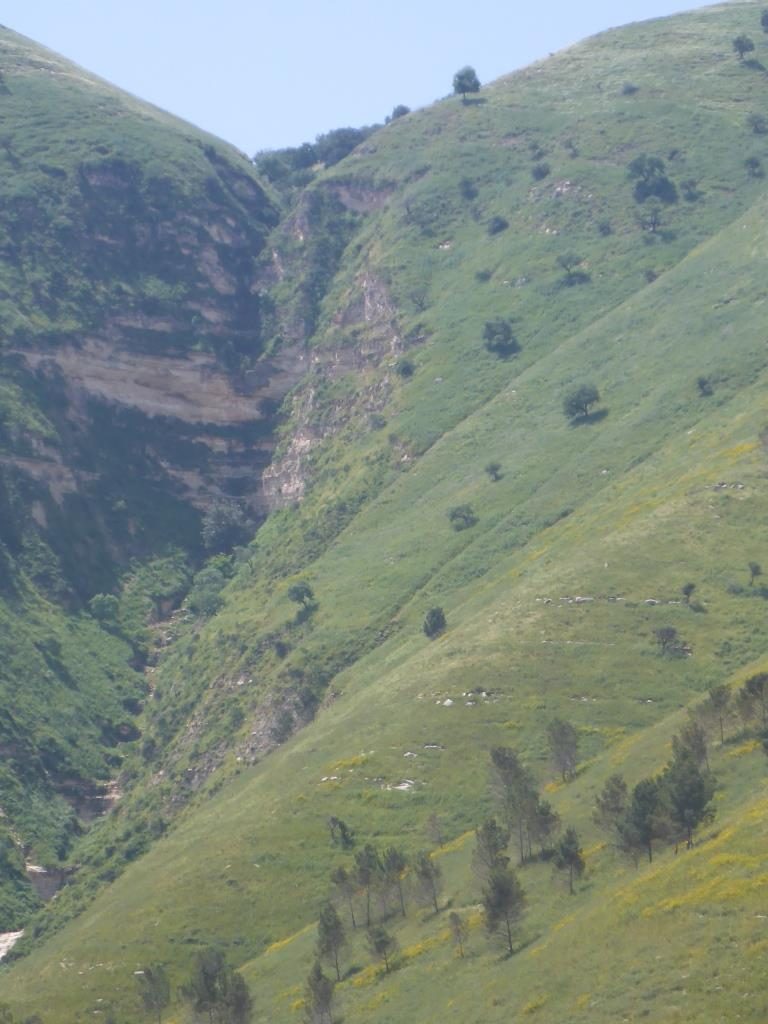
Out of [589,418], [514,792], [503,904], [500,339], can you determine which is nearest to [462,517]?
[589,418]

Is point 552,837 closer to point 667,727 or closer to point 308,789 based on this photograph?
point 667,727

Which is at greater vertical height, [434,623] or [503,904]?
[434,623]

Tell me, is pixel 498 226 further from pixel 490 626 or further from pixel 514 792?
pixel 514 792

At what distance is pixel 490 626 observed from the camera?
11044 cm

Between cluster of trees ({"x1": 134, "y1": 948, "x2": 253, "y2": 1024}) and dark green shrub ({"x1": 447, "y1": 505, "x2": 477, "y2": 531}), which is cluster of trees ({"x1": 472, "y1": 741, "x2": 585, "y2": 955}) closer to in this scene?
cluster of trees ({"x1": 134, "y1": 948, "x2": 253, "y2": 1024})

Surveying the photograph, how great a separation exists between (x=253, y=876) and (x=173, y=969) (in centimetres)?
858

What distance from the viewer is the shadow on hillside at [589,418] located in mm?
145000

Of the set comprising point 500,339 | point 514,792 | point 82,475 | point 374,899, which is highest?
point 82,475

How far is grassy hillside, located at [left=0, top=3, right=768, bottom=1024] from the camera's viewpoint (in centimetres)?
A: 6550

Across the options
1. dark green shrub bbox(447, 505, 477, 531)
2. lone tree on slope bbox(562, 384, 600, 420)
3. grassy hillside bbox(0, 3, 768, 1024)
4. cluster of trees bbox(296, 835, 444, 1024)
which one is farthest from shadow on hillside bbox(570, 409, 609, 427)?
cluster of trees bbox(296, 835, 444, 1024)

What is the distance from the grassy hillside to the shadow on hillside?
77 centimetres

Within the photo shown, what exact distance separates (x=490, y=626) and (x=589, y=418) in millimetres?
41122

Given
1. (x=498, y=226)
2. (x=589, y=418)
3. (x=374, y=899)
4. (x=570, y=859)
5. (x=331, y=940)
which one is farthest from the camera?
(x=498, y=226)

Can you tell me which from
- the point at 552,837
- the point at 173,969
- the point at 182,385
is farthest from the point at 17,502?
the point at 552,837
